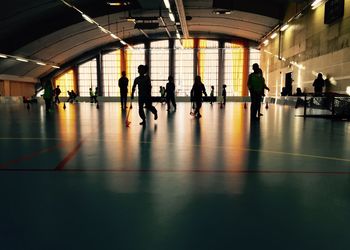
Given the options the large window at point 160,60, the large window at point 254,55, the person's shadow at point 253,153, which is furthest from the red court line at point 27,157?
the large window at point 254,55

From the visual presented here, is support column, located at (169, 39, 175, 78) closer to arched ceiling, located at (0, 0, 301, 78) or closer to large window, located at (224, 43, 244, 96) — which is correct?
arched ceiling, located at (0, 0, 301, 78)

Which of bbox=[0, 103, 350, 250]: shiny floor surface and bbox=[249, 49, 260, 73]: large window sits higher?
bbox=[249, 49, 260, 73]: large window

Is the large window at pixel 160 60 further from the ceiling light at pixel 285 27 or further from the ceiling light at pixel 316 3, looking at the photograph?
the ceiling light at pixel 316 3

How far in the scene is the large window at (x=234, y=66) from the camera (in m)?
39.7

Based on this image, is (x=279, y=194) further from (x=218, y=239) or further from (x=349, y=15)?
(x=349, y=15)

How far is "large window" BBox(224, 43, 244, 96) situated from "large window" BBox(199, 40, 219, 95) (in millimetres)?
1109

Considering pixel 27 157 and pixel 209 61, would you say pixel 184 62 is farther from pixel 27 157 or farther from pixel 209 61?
pixel 27 157

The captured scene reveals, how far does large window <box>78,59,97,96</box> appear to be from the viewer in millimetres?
42844

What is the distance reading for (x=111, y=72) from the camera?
42.3 meters

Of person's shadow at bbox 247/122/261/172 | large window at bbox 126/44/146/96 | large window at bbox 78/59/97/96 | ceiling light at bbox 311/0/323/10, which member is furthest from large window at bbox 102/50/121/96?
person's shadow at bbox 247/122/261/172

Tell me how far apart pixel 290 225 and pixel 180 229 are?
78cm

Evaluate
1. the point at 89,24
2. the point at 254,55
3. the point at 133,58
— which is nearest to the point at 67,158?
the point at 89,24

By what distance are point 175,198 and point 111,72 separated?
4097 centimetres

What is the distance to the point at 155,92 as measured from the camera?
4169cm
